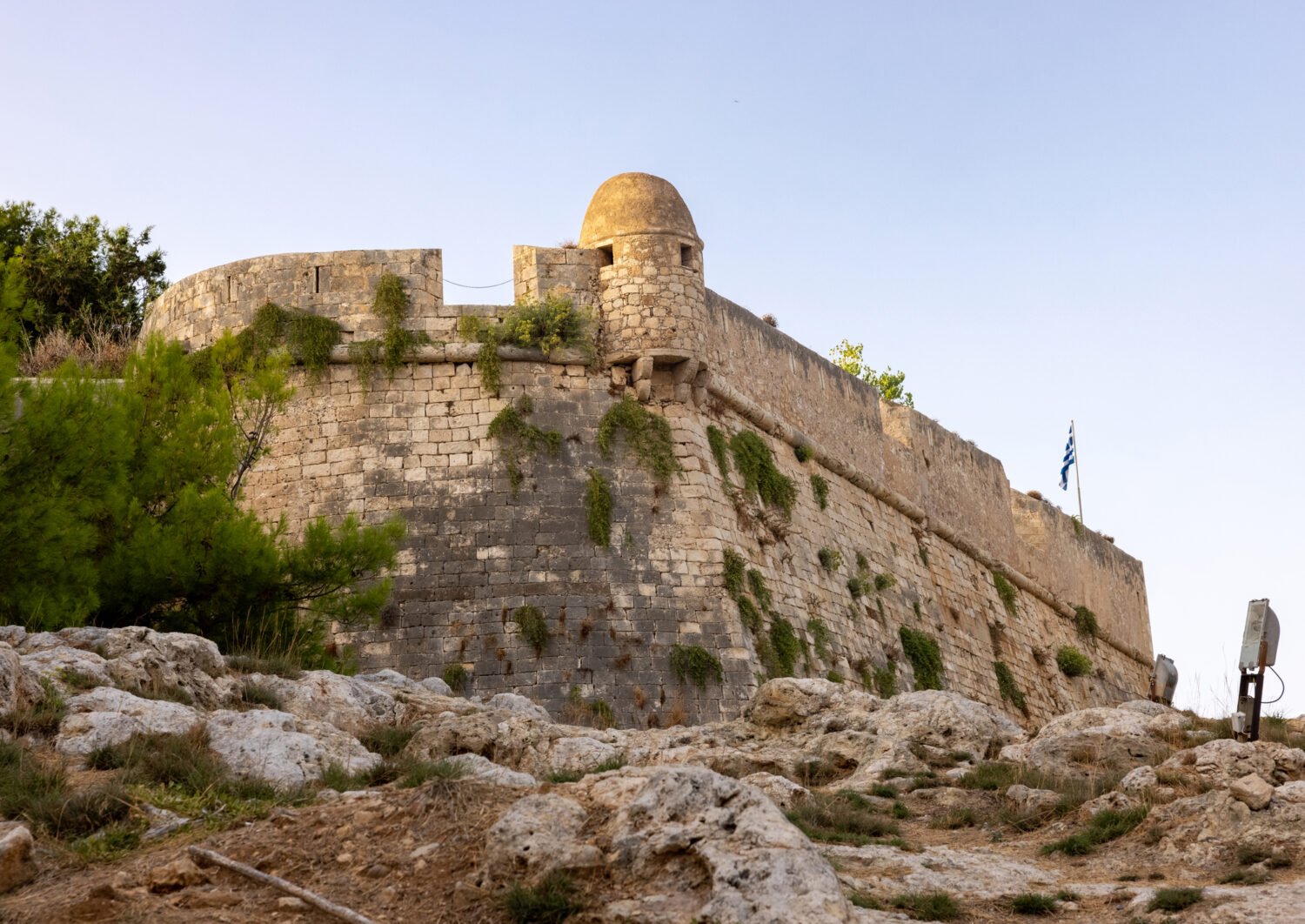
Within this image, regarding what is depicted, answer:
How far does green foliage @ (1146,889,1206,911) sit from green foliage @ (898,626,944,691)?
38.2 ft

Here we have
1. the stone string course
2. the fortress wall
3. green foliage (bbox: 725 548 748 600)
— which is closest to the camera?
the stone string course

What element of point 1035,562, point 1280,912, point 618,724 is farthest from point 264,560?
point 1035,562

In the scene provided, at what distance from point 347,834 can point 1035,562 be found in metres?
19.1

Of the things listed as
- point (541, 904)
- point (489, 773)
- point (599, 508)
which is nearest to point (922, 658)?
point (599, 508)

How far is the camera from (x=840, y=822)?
8094 mm

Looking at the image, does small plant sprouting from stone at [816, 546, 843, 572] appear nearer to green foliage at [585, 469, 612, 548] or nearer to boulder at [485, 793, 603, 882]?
green foliage at [585, 469, 612, 548]

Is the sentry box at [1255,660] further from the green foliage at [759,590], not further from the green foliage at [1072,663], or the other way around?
the green foliage at [1072,663]

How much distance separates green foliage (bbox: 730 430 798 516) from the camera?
16594 mm

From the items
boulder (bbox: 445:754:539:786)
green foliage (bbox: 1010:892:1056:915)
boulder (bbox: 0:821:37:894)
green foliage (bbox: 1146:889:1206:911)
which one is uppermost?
boulder (bbox: 445:754:539:786)

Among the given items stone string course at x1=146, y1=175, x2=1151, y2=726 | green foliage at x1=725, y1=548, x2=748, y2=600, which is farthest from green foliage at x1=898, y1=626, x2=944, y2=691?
green foliage at x1=725, y1=548, x2=748, y2=600

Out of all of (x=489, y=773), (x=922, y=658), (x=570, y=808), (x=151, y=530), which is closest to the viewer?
(x=570, y=808)

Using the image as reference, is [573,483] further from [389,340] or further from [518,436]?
[389,340]

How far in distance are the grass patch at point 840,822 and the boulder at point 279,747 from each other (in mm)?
1986

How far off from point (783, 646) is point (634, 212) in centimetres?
418
